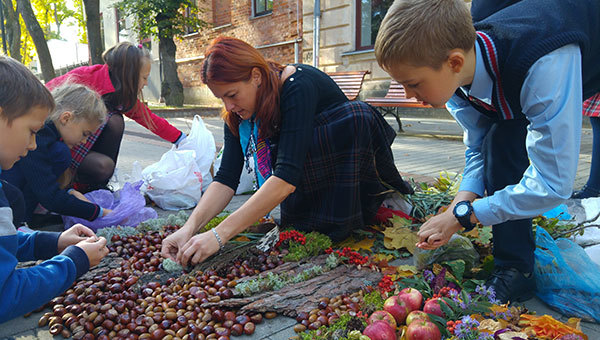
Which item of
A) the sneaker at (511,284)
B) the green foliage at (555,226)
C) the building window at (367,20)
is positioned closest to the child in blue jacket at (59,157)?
the sneaker at (511,284)

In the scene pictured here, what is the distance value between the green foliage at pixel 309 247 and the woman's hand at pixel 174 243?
1.71ft

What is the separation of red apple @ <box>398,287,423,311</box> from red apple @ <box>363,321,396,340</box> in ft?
0.63

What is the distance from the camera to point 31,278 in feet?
5.05

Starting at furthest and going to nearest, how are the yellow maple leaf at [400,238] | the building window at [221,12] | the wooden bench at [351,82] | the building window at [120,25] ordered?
the building window at [120,25] < the building window at [221,12] < the wooden bench at [351,82] < the yellow maple leaf at [400,238]

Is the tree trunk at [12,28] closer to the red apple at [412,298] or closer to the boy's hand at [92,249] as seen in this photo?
the boy's hand at [92,249]

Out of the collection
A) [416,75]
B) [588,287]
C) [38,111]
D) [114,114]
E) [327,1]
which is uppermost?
[327,1]

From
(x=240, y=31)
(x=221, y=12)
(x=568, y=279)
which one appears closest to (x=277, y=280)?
(x=568, y=279)

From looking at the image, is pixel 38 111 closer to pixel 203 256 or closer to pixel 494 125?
pixel 203 256

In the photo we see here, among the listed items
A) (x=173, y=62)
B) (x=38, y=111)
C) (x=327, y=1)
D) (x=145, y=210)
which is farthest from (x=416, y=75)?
(x=173, y=62)

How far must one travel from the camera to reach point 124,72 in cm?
359

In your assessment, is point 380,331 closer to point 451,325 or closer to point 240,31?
point 451,325

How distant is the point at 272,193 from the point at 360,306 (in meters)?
0.68

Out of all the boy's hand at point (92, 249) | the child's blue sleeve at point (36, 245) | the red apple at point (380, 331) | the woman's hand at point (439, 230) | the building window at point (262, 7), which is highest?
the building window at point (262, 7)

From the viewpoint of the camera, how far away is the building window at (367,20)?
37.9 feet
